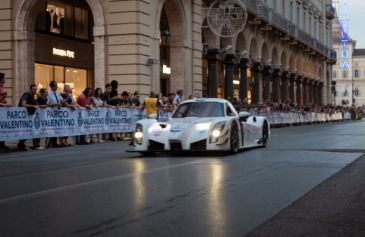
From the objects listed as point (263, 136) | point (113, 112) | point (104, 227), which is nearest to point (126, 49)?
point (113, 112)

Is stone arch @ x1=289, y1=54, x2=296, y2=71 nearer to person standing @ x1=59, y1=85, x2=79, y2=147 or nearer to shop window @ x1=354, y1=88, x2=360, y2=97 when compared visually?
person standing @ x1=59, y1=85, x2=79, y2=147

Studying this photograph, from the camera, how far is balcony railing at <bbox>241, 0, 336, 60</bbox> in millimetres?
40884

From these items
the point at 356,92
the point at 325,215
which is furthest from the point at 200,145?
the point at 356,92

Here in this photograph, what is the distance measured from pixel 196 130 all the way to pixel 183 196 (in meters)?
5.66

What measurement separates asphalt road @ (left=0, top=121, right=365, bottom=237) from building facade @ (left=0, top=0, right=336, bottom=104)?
13719 mm

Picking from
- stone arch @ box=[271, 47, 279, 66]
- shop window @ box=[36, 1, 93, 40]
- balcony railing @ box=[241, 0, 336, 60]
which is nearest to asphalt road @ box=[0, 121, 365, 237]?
shop window @ box=[36, 1, 93, 40]

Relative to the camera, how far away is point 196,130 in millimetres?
13211

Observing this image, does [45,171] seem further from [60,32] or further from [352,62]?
[352,62]

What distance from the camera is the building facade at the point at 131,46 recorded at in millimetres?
26000

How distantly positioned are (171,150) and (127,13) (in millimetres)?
13539

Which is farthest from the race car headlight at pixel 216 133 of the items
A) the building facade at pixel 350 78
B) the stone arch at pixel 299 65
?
the building facade at pixel 350 78

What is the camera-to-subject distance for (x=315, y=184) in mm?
8609

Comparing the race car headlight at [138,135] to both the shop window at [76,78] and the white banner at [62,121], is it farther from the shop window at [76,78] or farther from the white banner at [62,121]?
the shop window at [76,78]

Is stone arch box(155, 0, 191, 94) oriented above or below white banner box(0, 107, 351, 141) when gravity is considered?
above
